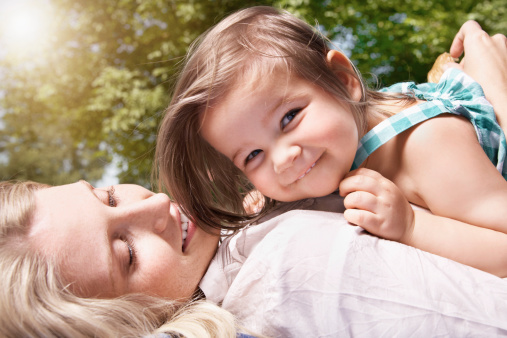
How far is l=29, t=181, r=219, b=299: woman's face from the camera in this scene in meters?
1.36

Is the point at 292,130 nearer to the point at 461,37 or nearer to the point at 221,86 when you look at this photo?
the point at 221,86

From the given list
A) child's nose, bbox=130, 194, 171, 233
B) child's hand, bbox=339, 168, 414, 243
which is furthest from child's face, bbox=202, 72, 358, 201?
child's nose, bbox=130, 194, 171, 233

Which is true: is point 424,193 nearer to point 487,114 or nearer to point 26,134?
point 487,114

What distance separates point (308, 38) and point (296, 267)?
3.67 feet

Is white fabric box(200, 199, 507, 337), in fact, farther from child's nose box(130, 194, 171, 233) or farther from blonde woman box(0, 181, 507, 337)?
child's nose box(130, 194, 171, 233)

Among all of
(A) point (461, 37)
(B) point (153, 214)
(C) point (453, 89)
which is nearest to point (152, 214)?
(B) point (153, 214)

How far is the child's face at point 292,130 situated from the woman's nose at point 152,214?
0.37 metres

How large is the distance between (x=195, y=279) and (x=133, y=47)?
6.30 m

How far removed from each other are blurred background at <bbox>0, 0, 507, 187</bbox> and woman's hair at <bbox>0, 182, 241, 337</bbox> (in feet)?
15.1

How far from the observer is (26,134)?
32.5 ft

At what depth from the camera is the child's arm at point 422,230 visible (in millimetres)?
1407

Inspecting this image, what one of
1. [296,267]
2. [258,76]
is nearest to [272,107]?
[258,76]

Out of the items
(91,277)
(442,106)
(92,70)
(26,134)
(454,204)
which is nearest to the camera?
(91,277)

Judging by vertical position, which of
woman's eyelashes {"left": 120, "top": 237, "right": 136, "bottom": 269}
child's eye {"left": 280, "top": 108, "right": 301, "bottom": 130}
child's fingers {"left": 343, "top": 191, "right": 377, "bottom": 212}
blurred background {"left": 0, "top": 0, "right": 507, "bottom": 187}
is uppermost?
child's eye {"left": 280, "top": 108, "right": 301, "bottom": 130}
